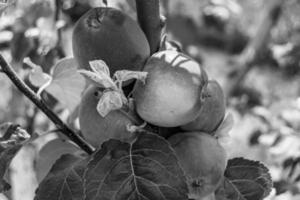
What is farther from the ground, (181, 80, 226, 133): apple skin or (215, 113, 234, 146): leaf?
(181, 80, 226, 133): apple skin

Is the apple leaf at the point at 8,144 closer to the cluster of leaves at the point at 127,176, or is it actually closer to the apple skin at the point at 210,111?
the cluster of leaves at the point at 127,176

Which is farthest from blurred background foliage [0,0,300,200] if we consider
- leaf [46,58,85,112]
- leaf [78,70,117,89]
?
leaf [78,70,117,89]

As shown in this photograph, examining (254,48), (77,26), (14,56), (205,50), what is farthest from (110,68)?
(205,50)

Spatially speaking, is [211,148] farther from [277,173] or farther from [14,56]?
[277,173]

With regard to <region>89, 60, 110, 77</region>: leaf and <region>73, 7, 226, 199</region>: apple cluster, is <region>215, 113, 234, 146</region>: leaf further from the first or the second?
<region>89, 60, 110, 77</region>: leaf

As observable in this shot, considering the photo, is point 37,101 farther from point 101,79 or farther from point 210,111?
point 210,111

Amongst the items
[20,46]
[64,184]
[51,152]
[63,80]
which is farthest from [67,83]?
[20,46]
